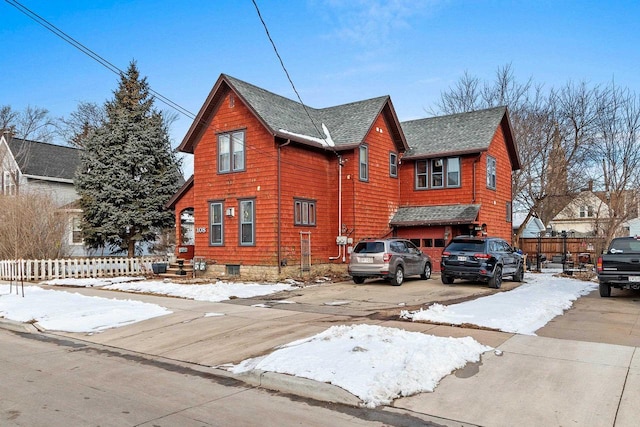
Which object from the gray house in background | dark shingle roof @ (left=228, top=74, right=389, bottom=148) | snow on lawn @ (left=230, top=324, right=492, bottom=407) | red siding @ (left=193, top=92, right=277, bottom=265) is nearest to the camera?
snow on lawn @ (left=230, top=324, right=492, bottom=407)

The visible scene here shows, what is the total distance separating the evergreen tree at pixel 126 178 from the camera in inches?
1013

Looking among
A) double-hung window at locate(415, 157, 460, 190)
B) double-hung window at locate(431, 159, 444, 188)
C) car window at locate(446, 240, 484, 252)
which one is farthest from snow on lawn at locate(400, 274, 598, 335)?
double-hung window at locate(431, 159, 444, 188)

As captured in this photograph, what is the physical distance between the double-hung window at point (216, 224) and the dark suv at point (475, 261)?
9.58m

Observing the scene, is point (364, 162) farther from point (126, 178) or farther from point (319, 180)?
point (126, 178)

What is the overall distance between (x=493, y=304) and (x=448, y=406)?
7.58 metres

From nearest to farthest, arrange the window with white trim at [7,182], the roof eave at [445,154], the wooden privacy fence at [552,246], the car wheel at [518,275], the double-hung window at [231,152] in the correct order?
1. the car wheel at [518,275]
2. the double-hung window at [231,152]
3. the roof eave at [445,154]
4. the window with white trim at [7,182]
5. the wooden privacy fence at [552,246]

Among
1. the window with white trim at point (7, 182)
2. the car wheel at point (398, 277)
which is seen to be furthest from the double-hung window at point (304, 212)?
the window with white trim at point (7, 182)

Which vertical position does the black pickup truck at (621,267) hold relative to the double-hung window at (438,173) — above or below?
below

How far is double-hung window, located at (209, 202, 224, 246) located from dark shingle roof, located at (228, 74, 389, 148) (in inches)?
175

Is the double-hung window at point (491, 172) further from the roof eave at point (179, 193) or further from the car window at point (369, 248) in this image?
the roof eave at point (179, 193)

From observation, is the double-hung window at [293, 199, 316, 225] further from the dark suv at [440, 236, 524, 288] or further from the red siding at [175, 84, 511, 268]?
the dark suv at [440, 236, 524, 288]

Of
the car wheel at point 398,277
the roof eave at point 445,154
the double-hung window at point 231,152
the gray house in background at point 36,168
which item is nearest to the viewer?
the car wheel at point 398,277

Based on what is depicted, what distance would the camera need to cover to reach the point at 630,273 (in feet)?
47.7

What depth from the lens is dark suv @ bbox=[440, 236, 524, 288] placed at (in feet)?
57.4
